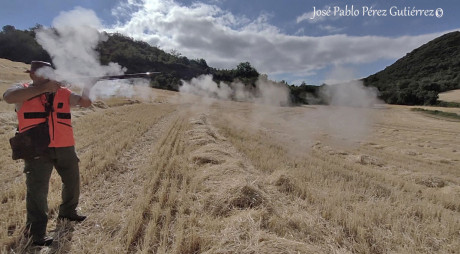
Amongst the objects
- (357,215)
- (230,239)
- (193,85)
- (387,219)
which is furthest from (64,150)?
(193,85)

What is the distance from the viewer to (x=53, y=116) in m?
3.42

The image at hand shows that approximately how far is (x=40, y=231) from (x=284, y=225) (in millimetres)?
3409

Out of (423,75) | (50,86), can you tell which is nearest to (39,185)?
(50,86)

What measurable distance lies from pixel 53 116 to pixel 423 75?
93976mm

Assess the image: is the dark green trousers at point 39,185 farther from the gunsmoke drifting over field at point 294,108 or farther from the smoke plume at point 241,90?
the smoke plume at point 241,90

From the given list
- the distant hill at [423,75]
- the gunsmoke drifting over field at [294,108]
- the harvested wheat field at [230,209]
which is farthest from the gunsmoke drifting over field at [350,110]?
the distant hill at [423,75]

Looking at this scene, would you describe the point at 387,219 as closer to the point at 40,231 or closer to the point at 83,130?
the point at 40,231

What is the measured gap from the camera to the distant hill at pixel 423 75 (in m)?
45.6

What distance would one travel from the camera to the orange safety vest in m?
3.25

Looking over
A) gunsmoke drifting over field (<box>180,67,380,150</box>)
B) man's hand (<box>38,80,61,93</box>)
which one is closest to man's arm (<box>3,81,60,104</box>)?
man's hand (<box>38,80,61,93</box>)

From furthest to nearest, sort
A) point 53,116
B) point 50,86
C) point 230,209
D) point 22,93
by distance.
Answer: point 230,209 < point 53,116 < point 50,86 < point 22,93

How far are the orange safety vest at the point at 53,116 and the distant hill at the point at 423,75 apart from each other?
160ft

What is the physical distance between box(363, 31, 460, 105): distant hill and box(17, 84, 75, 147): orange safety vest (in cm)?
4879

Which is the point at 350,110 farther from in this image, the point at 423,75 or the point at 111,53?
the point at 423,75
